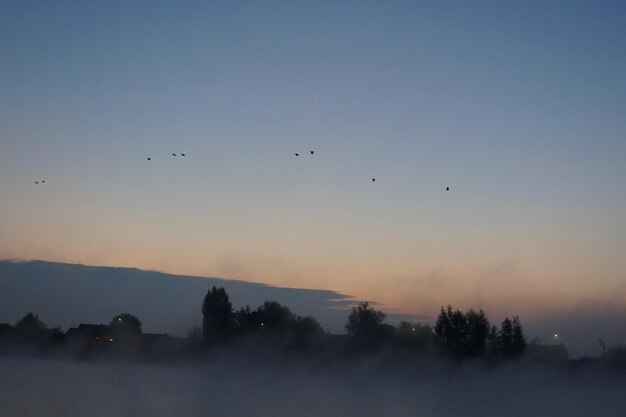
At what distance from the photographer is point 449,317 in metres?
45.8

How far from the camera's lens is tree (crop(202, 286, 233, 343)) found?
54188 millimetres

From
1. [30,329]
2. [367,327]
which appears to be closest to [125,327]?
[30,329]

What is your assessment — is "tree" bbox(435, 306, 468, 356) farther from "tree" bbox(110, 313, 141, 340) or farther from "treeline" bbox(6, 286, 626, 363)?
"tree" bbox(110, 313, 141, 340)

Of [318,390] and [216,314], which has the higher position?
[216,314]

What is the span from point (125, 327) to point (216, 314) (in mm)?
16723

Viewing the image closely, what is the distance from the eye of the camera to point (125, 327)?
67625 millimetres

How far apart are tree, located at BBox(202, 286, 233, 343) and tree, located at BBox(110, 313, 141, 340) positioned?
1101cm

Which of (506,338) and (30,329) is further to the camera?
(30,329)

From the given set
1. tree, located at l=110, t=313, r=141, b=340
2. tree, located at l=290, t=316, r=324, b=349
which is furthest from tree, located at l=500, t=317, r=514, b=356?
tree, located at l=110, t=313, r=141, b=340

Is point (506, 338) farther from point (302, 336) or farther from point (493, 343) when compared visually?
point (302, 336)

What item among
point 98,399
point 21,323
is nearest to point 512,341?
point 98,399

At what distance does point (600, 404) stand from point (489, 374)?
31.0 feet

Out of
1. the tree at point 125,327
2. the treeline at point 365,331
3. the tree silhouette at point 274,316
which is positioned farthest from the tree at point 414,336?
the tree at point 125,327

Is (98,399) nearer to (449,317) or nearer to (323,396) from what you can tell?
(323,396)
